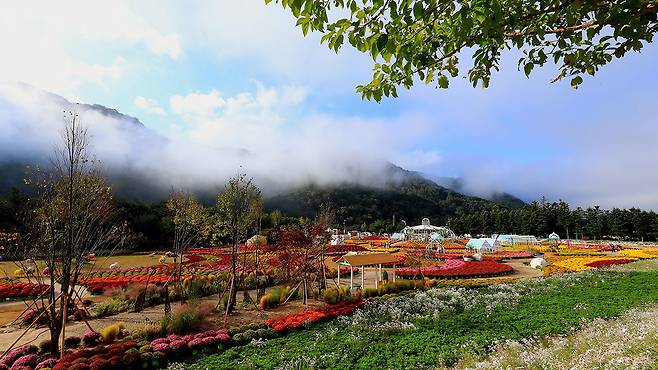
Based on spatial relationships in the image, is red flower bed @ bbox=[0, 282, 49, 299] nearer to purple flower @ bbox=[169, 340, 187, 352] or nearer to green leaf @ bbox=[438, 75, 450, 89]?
purple flower @ bbox=[169, 340, 187, 352]

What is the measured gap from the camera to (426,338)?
9969mm

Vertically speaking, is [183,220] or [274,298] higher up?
[183,220]

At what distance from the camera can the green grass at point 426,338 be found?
8.55 metres

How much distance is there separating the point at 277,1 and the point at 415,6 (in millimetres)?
1004

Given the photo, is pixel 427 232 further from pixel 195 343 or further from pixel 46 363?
pixel 46 363

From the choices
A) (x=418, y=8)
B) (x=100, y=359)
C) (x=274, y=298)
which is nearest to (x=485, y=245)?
(x=274, y=298)

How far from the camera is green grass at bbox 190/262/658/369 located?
8.55m

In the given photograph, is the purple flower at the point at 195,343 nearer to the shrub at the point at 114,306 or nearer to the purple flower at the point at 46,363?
the purple flower at the point at 46,363

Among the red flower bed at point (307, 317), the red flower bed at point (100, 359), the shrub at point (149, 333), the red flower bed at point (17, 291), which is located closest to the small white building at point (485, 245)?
the red flower bed at point (307, 317)

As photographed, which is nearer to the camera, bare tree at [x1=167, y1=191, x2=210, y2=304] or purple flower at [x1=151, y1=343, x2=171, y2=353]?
purple flower at [x1=151, y1=343, x2=171, y2=353]

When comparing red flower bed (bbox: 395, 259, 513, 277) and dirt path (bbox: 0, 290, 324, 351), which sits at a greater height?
red flower bed (bbox: 395, 259, 513, 277)

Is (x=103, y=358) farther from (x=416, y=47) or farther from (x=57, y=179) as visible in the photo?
(x=416, y=47)

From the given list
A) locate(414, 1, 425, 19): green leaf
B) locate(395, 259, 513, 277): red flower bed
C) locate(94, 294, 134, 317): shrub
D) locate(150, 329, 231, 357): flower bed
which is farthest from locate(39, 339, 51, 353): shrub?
locate(395, 259, 513, 277): red flower bed

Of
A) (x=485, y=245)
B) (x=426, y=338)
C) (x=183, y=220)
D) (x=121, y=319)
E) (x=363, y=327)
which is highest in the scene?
(x=183, y=220)
